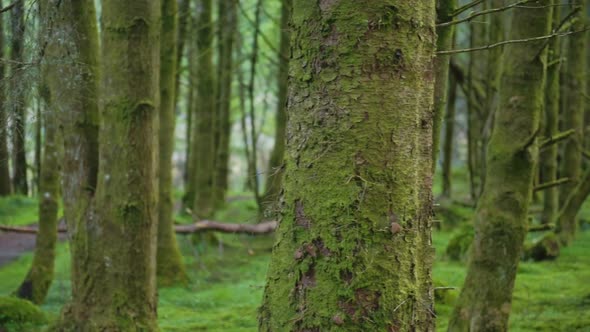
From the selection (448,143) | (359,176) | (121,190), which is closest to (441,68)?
(359,176)

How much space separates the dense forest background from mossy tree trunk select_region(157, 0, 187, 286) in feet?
0.12

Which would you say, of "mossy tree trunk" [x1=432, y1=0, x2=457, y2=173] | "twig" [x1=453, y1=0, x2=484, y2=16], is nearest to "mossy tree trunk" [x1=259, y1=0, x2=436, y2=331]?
"twig" [x1=453, y1=0, x2=484, y2=16]

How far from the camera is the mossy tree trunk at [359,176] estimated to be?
291cm

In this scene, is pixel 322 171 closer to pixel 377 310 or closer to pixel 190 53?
pixel 377 310

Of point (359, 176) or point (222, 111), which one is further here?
point (222, 111)

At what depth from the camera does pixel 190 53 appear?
742 inches

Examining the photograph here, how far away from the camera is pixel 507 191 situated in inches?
233

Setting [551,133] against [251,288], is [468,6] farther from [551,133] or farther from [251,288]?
[551,133]

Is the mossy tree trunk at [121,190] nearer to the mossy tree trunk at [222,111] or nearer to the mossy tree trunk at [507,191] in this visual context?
the mossy tree trunk at [507,191]

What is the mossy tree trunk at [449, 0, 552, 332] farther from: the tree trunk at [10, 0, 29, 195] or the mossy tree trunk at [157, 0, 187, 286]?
the mossy tree trunk at [157, 0, 187, 286]

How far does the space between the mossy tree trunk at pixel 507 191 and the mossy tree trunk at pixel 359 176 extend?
10.0ft

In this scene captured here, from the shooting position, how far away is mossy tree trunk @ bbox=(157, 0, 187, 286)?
38.0 ft

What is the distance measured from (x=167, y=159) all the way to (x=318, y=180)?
9.18 m

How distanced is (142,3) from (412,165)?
4.64m
